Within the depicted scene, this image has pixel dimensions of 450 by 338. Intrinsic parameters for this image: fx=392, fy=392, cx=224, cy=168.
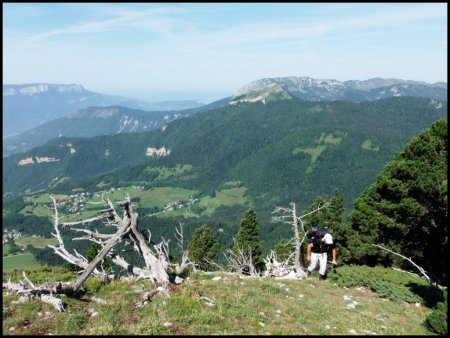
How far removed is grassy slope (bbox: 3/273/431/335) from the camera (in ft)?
39.1

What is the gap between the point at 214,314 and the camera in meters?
13.2

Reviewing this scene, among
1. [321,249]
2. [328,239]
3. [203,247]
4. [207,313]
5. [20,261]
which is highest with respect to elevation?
[207,313]

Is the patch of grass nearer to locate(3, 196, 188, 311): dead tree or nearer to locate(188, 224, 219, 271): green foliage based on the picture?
locate(188, 224, 219, 271): green foliage

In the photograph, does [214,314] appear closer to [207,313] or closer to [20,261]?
[207,313]

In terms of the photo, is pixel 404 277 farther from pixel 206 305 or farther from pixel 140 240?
pixel 140 240

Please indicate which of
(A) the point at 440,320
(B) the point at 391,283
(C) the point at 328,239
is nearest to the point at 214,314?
(A) the point at 440,320

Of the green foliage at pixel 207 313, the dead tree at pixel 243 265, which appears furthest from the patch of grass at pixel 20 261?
the green foliage at pixel 207 313

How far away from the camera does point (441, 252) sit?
936 inches

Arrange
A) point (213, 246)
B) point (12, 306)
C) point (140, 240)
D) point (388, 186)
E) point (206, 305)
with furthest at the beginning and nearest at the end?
point (213, 246)
point (388, 186)
point (140, 240)
point (206, 305)
point (12, 306)

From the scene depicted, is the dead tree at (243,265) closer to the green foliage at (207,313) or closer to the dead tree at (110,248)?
the green foliage at (207,313)

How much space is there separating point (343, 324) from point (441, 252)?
13.7m

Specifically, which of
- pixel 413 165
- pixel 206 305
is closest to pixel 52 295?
pixel 206 305

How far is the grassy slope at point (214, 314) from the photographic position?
1193 centimetres

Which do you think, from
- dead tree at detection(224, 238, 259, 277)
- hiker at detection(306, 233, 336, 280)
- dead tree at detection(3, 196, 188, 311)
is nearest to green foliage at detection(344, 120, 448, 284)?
hiker at detection(306, 233, 336, 280)
